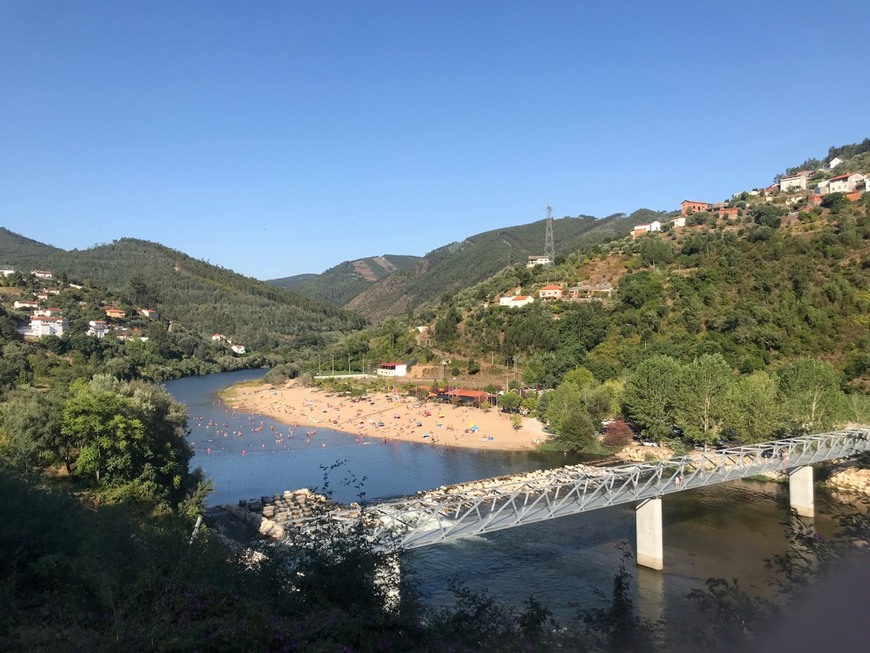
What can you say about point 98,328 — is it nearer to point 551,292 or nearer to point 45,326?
point 45,326

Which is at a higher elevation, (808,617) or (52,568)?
(808,617)

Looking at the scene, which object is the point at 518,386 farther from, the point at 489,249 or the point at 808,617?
the point at 489,249

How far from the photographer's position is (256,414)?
50.2 metres

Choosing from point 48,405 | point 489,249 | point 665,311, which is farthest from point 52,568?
point 489,249

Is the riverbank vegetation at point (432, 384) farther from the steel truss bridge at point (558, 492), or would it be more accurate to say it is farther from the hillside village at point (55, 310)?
the steel truss bridge at point (558, 492)

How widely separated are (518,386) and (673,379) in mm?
19836

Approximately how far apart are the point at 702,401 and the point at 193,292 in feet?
396

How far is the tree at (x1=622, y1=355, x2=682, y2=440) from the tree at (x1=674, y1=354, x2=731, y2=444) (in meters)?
0.59

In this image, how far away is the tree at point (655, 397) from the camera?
30.7 metres

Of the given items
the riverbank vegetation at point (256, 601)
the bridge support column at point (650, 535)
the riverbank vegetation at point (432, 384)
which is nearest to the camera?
the riverbank vegetation at point (256, 601)

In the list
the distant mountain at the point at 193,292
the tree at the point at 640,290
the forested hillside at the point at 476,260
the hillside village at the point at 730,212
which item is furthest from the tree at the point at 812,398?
the forested hillside at the point at 476,260

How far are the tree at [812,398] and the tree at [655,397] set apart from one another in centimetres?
503

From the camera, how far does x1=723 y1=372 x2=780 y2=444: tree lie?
2664 centimetres

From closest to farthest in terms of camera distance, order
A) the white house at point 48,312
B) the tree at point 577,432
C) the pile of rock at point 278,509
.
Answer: the pile of rock at point 278,509
the tree at point 577,432
the white house at point 48,312
